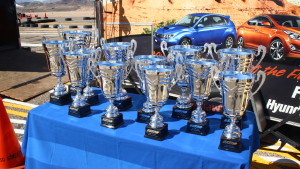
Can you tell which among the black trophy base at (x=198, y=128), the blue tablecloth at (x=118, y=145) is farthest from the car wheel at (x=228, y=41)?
the black trophy base at (x=198, y=128)

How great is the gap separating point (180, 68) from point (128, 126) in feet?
2.08

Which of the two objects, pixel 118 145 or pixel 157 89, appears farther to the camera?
pixel 118 145

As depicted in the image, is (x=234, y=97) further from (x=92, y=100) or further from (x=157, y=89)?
(x=92, y=100)

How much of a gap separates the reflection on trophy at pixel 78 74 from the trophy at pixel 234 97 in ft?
3.80

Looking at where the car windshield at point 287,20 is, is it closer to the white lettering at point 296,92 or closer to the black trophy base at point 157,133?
the white lettering at point 296,92

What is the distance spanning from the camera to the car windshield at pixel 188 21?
395 centimetres

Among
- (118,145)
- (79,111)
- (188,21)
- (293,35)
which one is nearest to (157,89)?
(118,145)

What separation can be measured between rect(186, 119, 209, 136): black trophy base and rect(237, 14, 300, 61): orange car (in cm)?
186

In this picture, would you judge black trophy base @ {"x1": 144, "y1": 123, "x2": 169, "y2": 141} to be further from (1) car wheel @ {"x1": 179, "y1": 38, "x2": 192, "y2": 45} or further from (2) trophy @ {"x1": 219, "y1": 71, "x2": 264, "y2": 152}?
(1) car wheel @ {"x1": 179, "y1": 38, "x2": 192, "y2": 45}

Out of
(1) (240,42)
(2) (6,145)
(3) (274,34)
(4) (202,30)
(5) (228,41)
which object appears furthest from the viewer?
(4) (202,30)

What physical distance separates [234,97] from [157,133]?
0.59 meters

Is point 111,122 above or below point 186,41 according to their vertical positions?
below

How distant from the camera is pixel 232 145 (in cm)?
173

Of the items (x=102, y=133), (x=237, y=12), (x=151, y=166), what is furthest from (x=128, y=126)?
(x=237, y=12)
